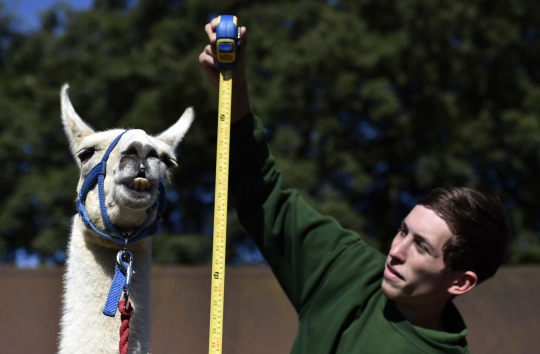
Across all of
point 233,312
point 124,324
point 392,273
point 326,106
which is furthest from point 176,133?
point 326,106

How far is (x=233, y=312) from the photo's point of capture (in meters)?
8.62

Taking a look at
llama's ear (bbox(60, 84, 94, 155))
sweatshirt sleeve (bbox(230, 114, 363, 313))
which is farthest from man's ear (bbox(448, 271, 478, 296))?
llama's ear (bbox(60, 84, 94, 155))

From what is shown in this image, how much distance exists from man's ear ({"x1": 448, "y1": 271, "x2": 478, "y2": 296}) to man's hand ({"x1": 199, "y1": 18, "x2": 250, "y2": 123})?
1031 millimetres

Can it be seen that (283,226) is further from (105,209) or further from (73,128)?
(73,128)

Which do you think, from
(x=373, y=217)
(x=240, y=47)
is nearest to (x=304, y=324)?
(x=240, y=47)

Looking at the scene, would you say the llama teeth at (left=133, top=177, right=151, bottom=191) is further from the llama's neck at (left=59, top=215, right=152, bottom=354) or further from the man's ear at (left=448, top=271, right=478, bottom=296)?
the man's ear at (left=448, top=271, right=478, bottom=296)

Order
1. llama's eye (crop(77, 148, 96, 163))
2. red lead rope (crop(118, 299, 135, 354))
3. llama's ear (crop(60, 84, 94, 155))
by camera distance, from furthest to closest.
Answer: llama's ear (crop(60, 84, 94, 155)) → llama's eye (crop(77, 148, 96, 163)) → red lead rope (crop(118, 299, 135, 354))

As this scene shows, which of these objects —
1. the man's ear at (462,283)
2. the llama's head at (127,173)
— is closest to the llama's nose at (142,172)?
the llama's head at (127,173)

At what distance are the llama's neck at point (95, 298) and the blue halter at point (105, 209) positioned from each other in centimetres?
9

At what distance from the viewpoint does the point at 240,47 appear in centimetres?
236

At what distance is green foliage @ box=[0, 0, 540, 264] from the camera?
12633mm

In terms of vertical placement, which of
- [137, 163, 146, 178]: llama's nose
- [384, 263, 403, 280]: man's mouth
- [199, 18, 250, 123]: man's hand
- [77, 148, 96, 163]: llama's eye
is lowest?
[384, 263, 403, 280]: man's mouth

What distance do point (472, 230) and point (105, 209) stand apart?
4.20 feet

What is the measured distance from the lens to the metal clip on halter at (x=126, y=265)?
2.02m
